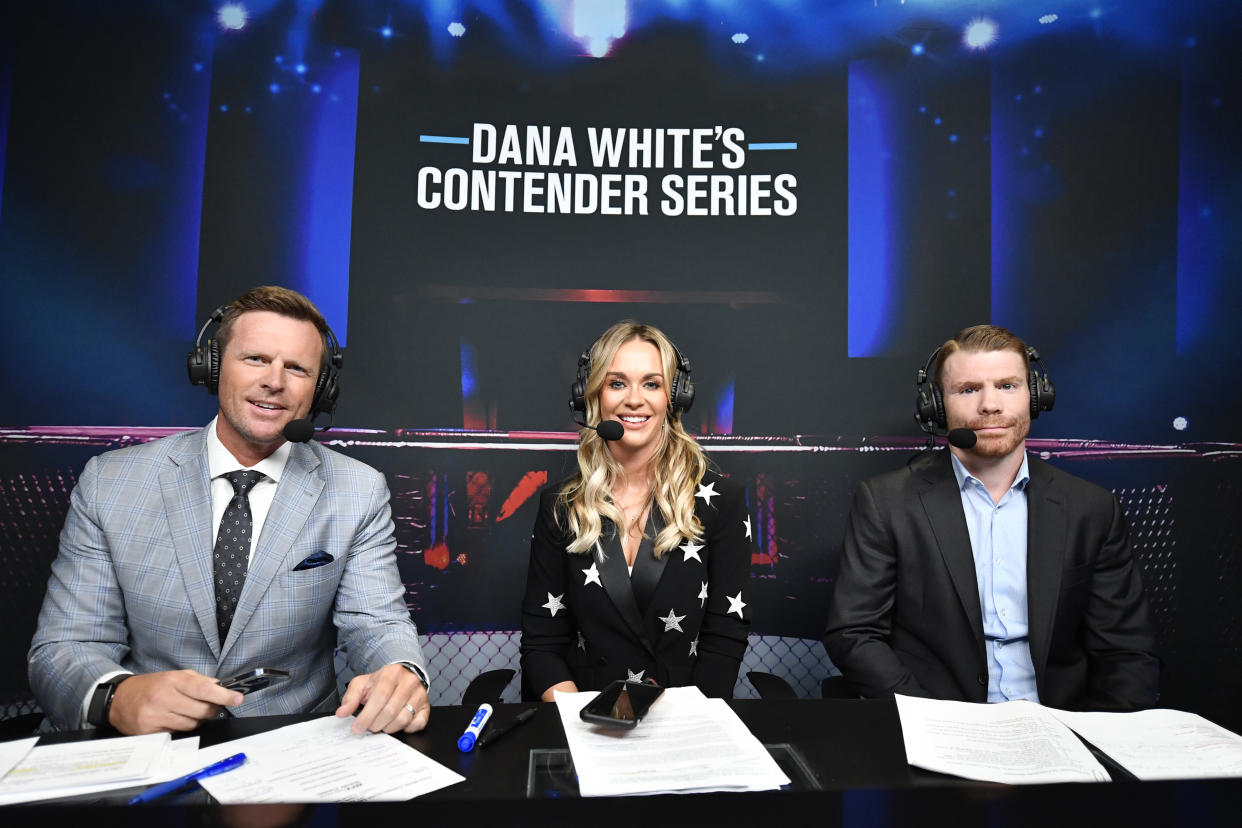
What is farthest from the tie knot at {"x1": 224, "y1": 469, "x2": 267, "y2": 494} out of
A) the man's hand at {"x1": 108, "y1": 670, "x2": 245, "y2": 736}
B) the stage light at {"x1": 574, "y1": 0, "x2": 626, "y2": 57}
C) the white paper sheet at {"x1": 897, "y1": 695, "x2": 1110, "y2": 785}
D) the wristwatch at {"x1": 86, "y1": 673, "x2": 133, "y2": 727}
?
the stage light at {"x1": 574, "y1": 0, "x2": 626, "y2": 57}

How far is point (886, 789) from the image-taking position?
1.05 metres

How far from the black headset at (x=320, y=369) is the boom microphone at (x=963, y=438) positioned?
6.18 feet

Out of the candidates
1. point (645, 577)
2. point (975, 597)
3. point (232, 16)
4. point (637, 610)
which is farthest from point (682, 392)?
point (232, 16)

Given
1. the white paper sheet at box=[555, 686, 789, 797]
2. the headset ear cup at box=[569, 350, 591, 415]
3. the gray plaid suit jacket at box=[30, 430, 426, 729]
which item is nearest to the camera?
the white paper sheet at box=[555, 686, 789, 797]

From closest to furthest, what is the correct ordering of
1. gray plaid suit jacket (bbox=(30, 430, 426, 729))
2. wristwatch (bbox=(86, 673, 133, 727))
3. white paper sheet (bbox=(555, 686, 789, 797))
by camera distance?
white paper sheet (bbox=(555, 686, 789, 797)) < wristwatch (bbox=(86, 673, 133, 727)) < gray plaid suit jacket (bbox=(30, 430, 426, 729))

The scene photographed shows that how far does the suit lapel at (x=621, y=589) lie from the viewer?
2.25 meters

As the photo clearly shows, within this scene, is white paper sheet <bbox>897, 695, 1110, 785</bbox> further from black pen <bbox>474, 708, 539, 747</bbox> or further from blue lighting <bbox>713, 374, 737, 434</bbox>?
blue lighting <bbox>713, 374, 737, 434</bbox>

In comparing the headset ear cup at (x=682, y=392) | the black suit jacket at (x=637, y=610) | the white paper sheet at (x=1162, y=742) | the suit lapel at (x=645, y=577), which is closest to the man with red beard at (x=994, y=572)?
the black suit jacket at (x=637, y=610)

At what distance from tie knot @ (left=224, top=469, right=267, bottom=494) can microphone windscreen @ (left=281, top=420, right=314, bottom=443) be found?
0.75ft

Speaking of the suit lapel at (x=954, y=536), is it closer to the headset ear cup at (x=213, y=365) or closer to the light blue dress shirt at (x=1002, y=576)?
the light blue dress shirt at (x=1002, y=576)

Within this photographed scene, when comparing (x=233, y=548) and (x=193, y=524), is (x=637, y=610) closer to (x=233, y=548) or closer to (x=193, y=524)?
(x=233, y=548)

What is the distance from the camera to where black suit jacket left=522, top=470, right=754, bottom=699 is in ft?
7.42

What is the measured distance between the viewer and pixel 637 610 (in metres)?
2.26

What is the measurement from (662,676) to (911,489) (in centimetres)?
103
